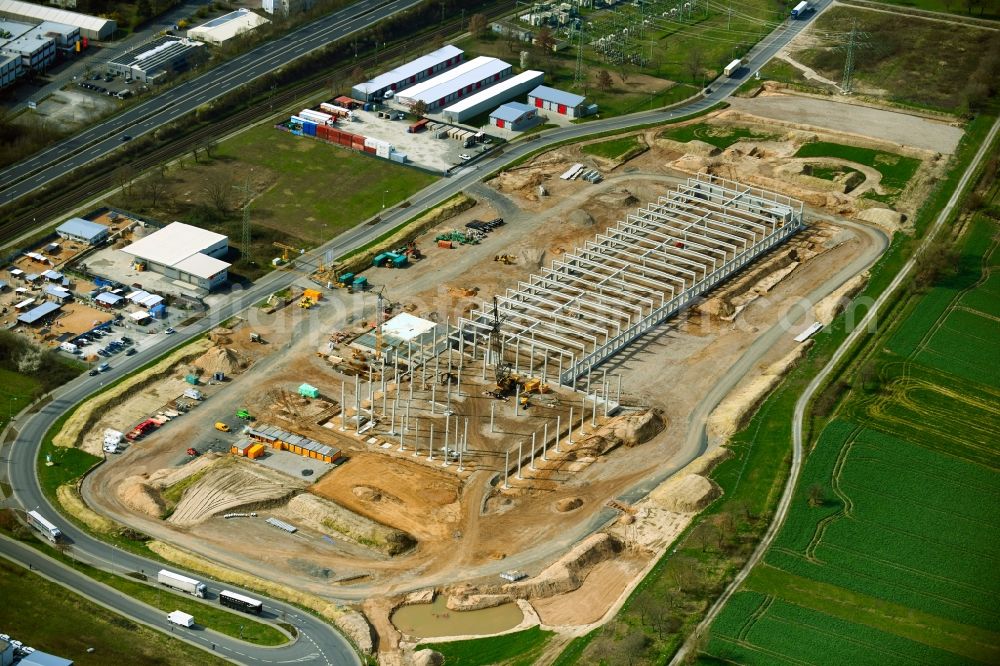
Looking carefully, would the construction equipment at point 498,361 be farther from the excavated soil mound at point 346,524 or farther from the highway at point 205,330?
the highway at point 205,330

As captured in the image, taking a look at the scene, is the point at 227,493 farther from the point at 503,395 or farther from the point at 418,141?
the point at 418,141

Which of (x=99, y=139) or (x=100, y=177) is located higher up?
(x=99, y=139)

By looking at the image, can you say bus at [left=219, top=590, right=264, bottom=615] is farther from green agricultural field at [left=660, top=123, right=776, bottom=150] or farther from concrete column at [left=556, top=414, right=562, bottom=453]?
green agricultural field at [left=660, top=123, right=776, bottom=150]

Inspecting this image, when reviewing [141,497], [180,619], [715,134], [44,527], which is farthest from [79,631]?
[715,134]

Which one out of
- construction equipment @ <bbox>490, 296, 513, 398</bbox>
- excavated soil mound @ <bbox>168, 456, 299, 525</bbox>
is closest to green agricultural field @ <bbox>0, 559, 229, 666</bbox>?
excavated soil mound @ <bbox>168, 456, 299, 525</bbox>

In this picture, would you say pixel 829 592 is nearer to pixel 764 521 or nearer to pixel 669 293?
pixel 764 521
